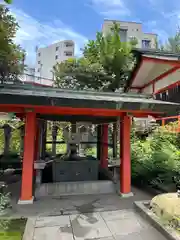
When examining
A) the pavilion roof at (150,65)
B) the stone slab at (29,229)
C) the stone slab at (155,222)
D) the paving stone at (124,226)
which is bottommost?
the paving stone at (124,226)

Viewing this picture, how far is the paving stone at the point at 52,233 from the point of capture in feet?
10.6

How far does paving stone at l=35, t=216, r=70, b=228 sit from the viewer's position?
12.1 feet

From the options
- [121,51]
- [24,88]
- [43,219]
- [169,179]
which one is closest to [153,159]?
[169,179]

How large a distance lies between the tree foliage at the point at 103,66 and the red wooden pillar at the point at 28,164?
11630 millimetres

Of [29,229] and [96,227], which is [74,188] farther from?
[29,229]

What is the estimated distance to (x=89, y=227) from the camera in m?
3.59

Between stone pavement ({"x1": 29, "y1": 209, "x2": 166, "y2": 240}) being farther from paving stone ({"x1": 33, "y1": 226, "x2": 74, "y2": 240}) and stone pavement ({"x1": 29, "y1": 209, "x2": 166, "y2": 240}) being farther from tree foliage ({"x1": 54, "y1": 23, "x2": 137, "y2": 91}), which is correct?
tree foliage ({"x1": 54, "y1": 23, "x2": 137, "y2": 91})

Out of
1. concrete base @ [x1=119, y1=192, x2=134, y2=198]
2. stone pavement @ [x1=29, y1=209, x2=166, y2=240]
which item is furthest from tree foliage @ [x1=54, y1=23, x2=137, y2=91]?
stone pavement @ [x1=29, y1=209, x2=166, y2=240]

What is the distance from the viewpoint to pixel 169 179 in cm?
530

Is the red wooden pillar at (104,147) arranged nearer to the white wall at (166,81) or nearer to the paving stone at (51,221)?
the paving stone at (51,221)

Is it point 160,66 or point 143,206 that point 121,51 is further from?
point 143,206

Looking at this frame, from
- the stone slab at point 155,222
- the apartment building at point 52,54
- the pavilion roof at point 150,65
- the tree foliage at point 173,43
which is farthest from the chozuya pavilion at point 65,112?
the apartment building at point 52,54

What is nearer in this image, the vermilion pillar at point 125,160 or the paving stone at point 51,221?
the paving stone at point 51,221

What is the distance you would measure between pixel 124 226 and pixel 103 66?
14.0 m
